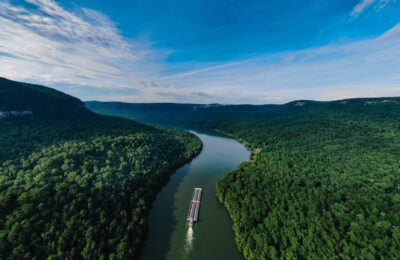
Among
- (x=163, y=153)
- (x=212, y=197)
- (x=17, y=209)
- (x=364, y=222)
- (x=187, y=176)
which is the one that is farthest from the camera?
(x=163, y=153)

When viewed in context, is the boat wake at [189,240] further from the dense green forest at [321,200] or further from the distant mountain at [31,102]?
the distant mountain at [31,102]

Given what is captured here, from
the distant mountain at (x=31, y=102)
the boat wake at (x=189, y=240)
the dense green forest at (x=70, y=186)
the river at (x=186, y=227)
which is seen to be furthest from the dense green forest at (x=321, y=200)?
the distant mountain at (x=31, y=102)

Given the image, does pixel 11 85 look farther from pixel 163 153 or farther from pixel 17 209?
pixel 17 209

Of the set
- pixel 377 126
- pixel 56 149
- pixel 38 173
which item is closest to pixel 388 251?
pixel 38 173

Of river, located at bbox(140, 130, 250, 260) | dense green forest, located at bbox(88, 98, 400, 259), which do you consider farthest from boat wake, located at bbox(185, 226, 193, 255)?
→ dense green forest, located at bbox(88, 98, 400, 259)

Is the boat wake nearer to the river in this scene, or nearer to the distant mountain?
the river

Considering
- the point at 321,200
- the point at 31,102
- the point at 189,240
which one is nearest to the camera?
the point at 189,240

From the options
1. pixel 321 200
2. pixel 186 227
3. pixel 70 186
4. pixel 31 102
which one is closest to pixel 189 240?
pixel 186 227

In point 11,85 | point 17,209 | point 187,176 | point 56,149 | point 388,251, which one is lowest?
point 187,176

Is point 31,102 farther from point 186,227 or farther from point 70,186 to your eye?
point 186,227
